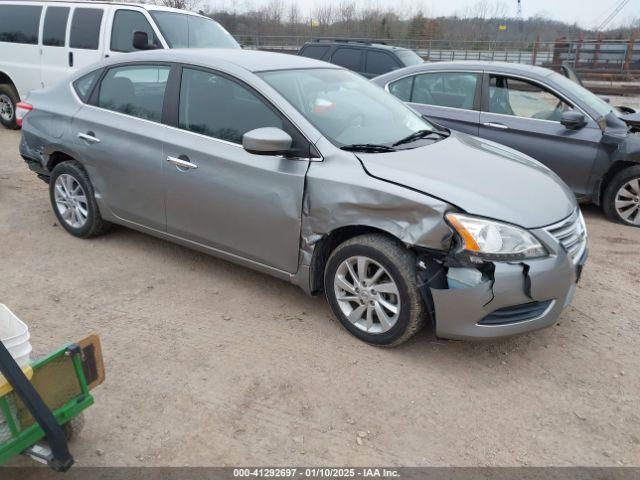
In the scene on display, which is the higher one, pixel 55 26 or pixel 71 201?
pixel 55 26

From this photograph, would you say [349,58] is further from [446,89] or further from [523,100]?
[523,100]

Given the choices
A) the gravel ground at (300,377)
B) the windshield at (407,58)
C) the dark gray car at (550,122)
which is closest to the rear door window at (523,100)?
the dark gray car at (550,122)

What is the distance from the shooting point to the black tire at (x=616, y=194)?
566 centimetres

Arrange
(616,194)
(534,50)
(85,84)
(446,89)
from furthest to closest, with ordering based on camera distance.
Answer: (534,50)
(446,89)
(616,194)
(85,84)

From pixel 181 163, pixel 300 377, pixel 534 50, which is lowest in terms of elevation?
pixel 300 377

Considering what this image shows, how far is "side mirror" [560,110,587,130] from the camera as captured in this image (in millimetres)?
5676

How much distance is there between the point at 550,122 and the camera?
5.92 meters

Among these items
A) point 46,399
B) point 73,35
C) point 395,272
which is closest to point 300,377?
point 395,272

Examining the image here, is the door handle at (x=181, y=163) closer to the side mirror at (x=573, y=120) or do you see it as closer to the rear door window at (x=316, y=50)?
the side mirror at (x=573, y=120)

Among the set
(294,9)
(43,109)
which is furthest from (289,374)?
(294,9)

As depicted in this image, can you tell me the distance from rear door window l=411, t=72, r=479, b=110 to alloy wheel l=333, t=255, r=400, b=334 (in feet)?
12.0

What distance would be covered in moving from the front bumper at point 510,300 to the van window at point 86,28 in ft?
23.7

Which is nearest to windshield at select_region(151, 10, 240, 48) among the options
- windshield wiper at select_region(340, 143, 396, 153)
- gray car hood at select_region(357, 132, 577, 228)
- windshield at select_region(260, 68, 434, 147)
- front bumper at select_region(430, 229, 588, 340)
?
windshield at select_region(260, 68, 434, 147)

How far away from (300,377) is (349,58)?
29.3ft
